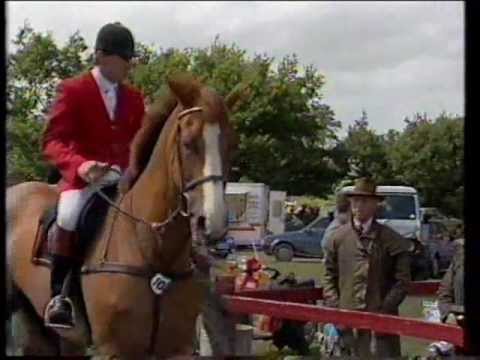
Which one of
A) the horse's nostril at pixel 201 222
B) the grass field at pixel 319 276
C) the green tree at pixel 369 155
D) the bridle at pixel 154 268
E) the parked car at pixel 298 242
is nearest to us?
the horse's nostril at pixel 201 222

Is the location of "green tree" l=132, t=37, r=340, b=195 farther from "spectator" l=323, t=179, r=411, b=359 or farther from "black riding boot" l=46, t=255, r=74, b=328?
"black riding boot" l=46, t=255, r=74, b=328

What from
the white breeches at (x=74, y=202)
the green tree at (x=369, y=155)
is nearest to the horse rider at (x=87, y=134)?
the white breeches at (x=74, y=202)

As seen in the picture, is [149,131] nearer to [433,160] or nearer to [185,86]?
[185,86]

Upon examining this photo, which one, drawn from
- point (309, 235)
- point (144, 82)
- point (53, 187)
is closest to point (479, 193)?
point (144, 82)

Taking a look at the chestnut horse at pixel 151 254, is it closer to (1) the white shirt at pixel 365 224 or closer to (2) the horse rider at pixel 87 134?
(2) the horse rider at pixel 87 134

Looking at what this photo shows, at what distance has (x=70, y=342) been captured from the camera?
4.71 metres

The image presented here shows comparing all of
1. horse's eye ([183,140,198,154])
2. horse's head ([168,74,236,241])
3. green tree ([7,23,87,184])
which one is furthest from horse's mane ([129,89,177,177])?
green tree ([7,23,87,184])

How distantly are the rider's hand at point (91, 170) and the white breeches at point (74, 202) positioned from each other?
3.1 inches

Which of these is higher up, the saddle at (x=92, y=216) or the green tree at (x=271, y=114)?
the green tree at (x=271, y=114)

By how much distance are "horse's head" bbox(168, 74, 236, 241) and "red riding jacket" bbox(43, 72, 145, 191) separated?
1.00ft

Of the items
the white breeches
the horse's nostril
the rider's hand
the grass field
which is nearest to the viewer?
the horse's nostril

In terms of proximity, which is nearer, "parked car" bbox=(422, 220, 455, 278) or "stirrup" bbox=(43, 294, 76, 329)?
"stirrup" bbox=(43, 294, 76, 329)

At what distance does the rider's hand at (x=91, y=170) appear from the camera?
425 cm

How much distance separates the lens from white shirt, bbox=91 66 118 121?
4230 mm
